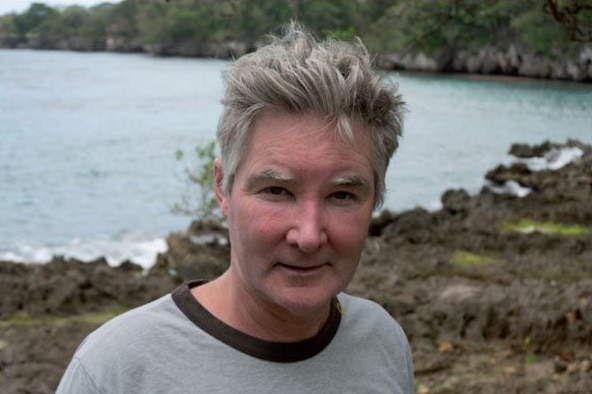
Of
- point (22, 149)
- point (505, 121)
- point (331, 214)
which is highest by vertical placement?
point (331, 214)

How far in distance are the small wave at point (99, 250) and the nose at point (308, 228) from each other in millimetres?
11934

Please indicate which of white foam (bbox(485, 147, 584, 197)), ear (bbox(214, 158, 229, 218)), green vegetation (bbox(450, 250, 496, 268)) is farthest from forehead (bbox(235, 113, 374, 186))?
white foam (bbox(485, 147, 584, 197))

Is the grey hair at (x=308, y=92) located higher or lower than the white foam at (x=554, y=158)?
higher

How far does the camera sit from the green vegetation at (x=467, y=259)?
10773 mm

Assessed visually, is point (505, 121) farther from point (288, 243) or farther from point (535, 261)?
point (288, 243)

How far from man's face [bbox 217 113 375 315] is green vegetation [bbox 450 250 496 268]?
9.11 metres

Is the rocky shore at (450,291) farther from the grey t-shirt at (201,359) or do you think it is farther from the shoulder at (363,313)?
the grey t-shirt at (201,359)

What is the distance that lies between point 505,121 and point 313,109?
1181 inches

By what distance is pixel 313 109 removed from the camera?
1635mm

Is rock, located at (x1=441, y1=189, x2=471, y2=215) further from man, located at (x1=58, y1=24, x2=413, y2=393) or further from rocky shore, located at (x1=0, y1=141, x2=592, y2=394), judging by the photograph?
man, located at (x1=58, y1=24, x2=413, y2=393)

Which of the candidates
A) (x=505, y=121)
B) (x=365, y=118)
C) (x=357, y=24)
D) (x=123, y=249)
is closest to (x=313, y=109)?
(x=365, y=118)

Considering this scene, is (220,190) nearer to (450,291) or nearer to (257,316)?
(257,316)

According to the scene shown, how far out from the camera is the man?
64.2 inches

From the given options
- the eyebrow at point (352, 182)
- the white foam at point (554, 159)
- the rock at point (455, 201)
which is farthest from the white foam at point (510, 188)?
the eyebrow at point (352, 182)
